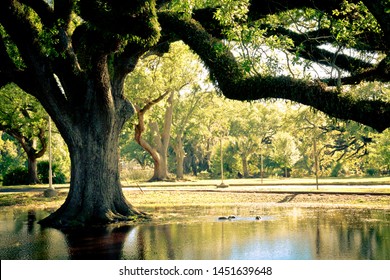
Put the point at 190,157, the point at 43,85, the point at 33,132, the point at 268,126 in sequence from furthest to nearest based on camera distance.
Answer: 1. the point at 190,157
2. the point at 268,126
3. the point at 33,132
4. the point at 43,85

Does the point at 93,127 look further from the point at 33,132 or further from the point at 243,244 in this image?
the point at 33,132

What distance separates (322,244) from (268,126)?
6540 centimetres

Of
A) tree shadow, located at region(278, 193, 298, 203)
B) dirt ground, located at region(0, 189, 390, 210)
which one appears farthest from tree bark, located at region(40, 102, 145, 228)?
tree shadow, located at region(278, 193, 298, 203)

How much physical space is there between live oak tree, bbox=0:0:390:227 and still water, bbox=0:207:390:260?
2409mm

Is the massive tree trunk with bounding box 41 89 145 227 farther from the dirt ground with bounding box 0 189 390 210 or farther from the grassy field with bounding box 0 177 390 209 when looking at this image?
the dirt ground with bounding box 0 189 390 210

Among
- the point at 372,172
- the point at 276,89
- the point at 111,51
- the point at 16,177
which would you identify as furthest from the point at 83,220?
the point at 372,172

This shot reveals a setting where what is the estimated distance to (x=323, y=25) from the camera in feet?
59.7

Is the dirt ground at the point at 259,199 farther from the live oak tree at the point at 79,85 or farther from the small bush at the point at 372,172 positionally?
the small bush at the point at 372,172

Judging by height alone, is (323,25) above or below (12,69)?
above

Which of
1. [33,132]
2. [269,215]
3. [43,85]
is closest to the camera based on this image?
[43,85]

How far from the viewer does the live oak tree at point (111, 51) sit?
14.3 meters

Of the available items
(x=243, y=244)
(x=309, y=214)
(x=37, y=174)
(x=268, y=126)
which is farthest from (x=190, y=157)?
(x=243, y=244)

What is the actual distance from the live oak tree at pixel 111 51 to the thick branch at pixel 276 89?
42 millimetres

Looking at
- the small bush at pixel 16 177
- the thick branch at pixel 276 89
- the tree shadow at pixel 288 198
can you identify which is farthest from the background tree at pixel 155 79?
the thick branch at pixel 276 89
